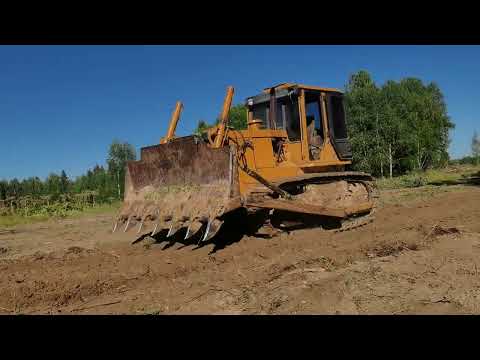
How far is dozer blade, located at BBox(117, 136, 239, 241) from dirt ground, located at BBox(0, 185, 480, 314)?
1.84 ft

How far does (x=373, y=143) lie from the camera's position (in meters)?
36.5

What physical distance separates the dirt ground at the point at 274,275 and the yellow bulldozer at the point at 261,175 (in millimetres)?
483

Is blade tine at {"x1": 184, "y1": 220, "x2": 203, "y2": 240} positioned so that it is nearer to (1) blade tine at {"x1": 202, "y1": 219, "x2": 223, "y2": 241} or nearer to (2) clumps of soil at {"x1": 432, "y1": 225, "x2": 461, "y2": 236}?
(1) blade tine at {"x1": 202, "y1": 219, "x2": 223, "y2": 241}

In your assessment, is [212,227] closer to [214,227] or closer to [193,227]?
[214,227]

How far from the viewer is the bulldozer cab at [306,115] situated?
837 centimetres

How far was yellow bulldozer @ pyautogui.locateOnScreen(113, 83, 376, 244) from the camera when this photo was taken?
22.7 ft

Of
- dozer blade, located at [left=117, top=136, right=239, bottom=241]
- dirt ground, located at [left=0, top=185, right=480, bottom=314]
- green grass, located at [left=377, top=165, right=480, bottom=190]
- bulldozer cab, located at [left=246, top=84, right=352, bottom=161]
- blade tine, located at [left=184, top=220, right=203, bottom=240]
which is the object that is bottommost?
dirt ground, located at [left=0, top=185, right=480, bottom=314]

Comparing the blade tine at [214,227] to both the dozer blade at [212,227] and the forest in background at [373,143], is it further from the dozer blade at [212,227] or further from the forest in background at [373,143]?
the forest in background at [373,143]

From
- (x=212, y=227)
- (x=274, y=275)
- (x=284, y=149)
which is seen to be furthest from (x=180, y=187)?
(x=274, y=275)

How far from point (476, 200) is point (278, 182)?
726 centimetres

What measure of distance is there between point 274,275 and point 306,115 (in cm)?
421

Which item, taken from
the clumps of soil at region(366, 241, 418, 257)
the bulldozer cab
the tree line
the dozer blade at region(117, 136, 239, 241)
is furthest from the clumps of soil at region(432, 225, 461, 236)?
the tree line

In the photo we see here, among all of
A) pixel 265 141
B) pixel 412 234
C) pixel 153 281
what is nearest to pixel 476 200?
pixel 412 234
